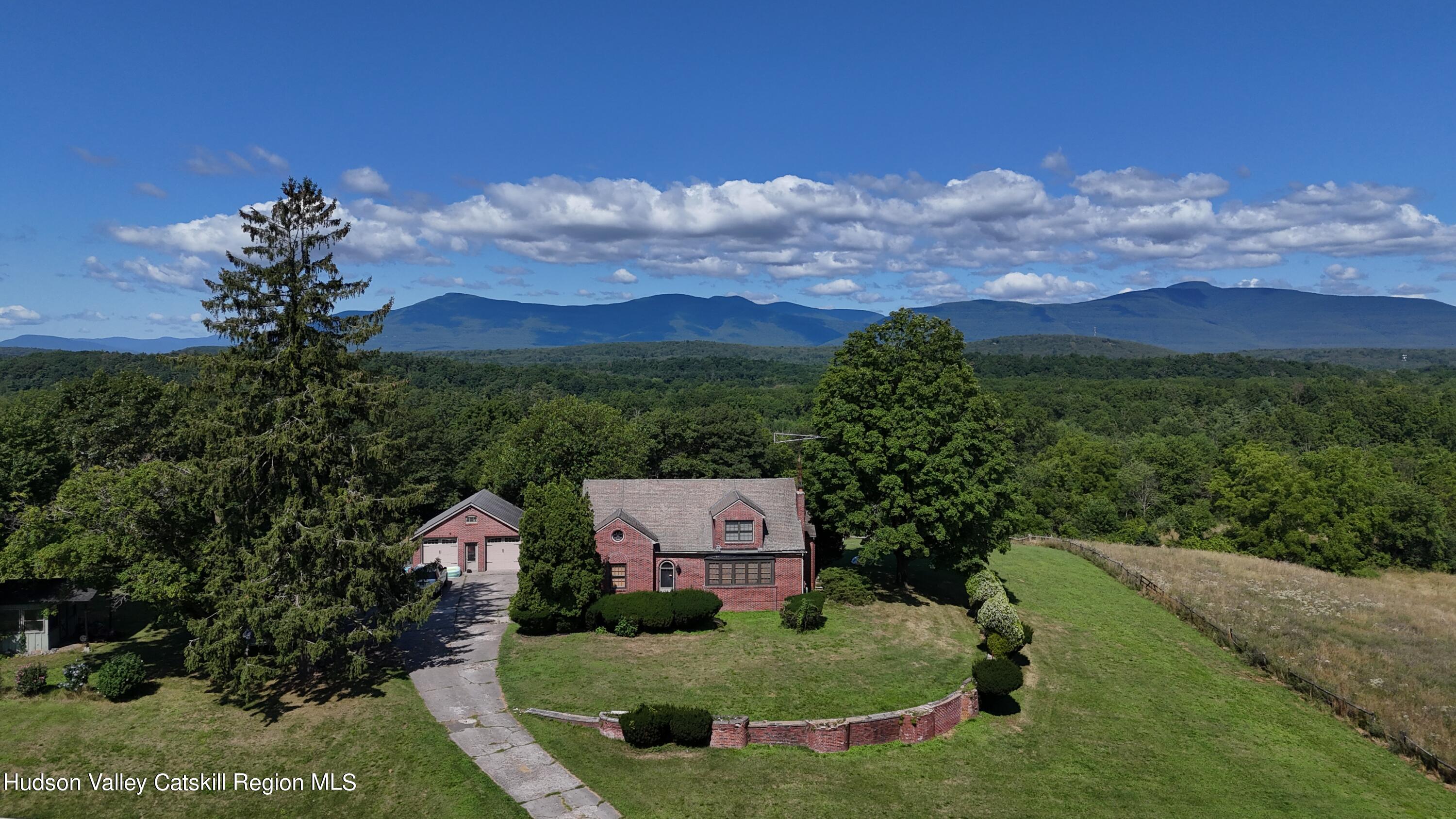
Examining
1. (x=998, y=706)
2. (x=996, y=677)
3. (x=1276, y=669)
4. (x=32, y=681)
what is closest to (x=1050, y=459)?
(x=1276, y=669)

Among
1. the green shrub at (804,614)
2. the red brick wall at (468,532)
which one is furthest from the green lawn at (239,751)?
the red brick wall at (468,532)

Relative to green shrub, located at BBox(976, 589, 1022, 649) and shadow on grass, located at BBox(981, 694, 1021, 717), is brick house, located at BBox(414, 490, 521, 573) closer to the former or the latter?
green shrub, located at BBox(976, 589, 1022, 649)

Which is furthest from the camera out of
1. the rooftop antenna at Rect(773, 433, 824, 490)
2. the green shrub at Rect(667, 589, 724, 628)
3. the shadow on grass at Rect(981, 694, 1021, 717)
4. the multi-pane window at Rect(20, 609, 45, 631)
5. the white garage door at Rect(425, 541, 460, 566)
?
the white garage door at Rect(425, 541, 460, 566)

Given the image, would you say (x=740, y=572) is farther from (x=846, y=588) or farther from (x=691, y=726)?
(x=691, y=726)

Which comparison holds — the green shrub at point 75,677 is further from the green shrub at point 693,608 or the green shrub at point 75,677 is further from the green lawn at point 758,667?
the green shrub at point 693,608

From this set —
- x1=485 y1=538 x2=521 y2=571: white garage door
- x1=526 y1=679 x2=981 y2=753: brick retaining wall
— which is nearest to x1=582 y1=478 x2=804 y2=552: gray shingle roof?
x1=485 y1=538 x2=521 y2=571: white garage door

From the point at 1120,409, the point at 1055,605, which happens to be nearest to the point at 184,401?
the point at 1055,605
